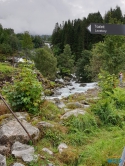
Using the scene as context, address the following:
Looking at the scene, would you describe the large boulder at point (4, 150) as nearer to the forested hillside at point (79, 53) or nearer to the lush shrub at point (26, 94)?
the lush shrub at point (26, 94)

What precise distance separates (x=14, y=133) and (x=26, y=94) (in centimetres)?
157

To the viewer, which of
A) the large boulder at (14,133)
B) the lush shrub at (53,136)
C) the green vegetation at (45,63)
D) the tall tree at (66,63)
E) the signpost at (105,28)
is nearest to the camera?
the signpost at (105,28)

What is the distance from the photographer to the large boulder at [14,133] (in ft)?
15.7

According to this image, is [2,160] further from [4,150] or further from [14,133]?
[14,133]

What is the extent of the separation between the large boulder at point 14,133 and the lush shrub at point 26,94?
3.38 feet

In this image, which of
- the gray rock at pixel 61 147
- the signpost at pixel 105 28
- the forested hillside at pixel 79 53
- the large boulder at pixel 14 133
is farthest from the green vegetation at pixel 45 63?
the signpost at pixel 105 28

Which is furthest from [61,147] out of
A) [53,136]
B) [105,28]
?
[105,28]

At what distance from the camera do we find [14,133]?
16.1 ft

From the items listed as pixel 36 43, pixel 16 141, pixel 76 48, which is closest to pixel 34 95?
pixel 16 141

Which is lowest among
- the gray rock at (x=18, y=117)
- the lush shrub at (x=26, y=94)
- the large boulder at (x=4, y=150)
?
the large boulder at (x=4, y=150)

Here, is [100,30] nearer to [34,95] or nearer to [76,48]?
[34,95]

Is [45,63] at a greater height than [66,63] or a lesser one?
greater

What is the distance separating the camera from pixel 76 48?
215ft

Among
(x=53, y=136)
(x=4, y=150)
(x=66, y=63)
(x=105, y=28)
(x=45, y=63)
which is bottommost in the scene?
(x=66, y=63)
